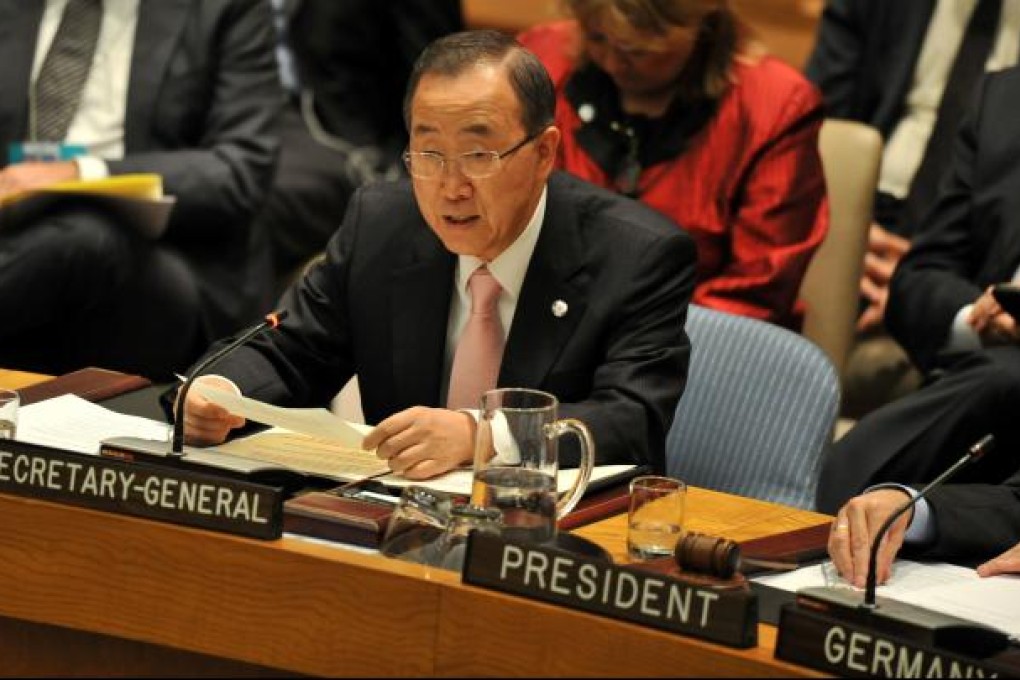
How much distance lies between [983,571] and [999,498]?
0.73 feet

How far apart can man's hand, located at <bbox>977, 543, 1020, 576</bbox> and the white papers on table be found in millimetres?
1073

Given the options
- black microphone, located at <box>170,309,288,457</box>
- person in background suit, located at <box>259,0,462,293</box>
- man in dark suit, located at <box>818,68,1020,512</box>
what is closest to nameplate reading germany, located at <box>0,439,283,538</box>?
black microphone, located at <box>170,309,288,457</box>

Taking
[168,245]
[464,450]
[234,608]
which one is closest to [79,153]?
[168,245]

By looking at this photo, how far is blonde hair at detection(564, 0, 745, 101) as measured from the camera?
378cm

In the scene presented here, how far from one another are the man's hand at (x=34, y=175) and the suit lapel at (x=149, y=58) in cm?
19

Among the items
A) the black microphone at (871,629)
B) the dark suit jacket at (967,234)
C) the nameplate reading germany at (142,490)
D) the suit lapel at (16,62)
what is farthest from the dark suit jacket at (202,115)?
the black microphone at (871,629)

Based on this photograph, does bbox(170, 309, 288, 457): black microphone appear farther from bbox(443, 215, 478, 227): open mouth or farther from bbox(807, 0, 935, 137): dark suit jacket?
bbox(807, 0, 935, 137): dark suit jacket

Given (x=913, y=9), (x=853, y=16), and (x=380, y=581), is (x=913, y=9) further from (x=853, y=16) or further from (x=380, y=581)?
(x=380, y=581)

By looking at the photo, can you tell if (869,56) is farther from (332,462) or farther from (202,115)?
(332,462)

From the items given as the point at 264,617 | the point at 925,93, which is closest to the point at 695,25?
the point at 925,93

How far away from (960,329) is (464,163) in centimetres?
122

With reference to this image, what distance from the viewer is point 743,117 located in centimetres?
391

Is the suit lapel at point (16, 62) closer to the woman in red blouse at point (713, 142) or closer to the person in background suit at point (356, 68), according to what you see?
the person in background suit at point (356, 68)

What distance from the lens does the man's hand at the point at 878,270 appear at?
4219 millimetres
